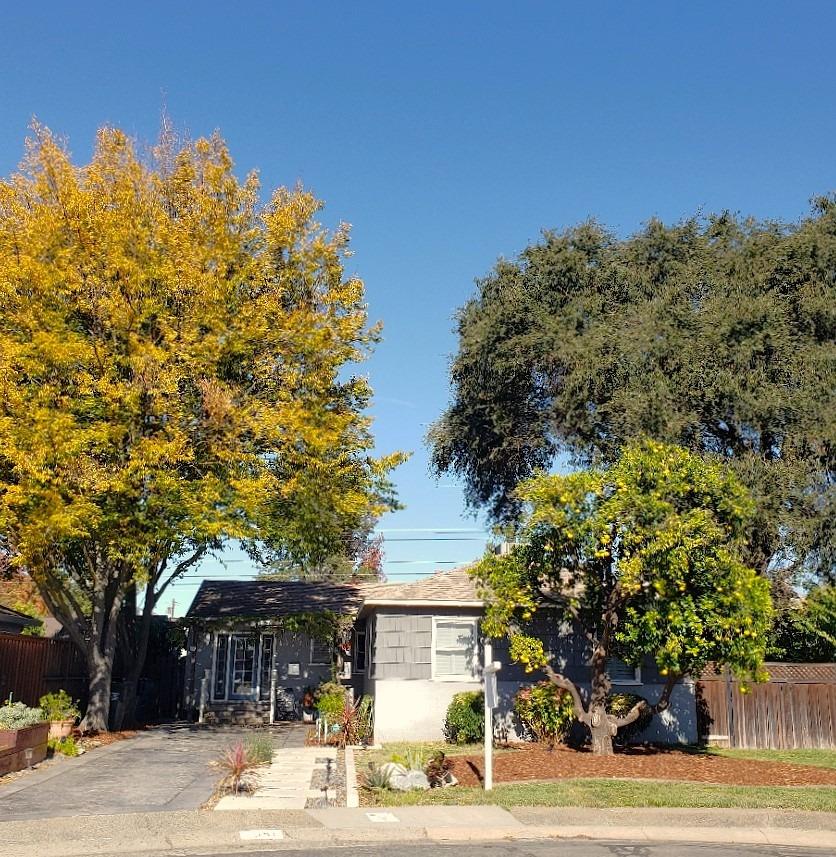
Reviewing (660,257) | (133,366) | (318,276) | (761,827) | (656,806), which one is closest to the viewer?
(761,827)

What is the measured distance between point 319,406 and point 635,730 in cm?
1012

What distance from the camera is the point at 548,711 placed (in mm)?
19062

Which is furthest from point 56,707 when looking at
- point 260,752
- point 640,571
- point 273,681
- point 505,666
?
point 640,571

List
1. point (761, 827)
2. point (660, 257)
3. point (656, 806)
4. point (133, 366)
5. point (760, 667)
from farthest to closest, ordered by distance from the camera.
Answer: point (660, 257)
point (133, 366)
point (760, 667)
point (656, 806)
point (761, 827)

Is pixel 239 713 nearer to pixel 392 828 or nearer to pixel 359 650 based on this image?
pixel 359 650

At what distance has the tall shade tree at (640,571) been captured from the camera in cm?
1609

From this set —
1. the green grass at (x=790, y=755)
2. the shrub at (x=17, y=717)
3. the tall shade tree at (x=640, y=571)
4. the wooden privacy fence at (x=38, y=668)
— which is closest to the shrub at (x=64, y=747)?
the shrub at (x=17, y=717)

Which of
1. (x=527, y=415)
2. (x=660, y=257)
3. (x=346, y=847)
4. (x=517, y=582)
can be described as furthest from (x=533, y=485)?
(x=660, y=257)

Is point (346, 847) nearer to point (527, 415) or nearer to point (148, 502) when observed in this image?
point (148, 502)

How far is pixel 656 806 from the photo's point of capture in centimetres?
1254

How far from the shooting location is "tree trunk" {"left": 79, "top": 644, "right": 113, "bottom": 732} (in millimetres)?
21547

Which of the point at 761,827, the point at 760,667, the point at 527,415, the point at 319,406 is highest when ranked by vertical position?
the point at 527,415

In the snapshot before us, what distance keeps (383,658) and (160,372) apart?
8.57 m

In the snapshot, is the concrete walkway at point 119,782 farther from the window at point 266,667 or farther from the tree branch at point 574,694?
the tree branch at point 574,694
